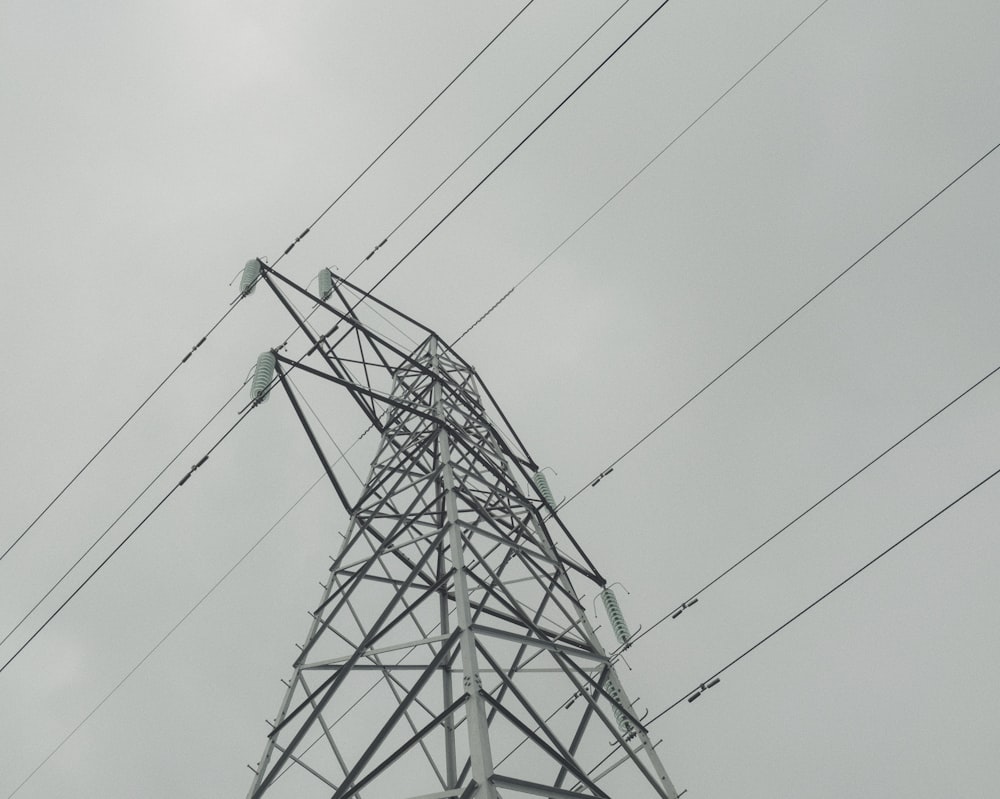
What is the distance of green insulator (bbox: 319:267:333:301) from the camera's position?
12239 millimetres

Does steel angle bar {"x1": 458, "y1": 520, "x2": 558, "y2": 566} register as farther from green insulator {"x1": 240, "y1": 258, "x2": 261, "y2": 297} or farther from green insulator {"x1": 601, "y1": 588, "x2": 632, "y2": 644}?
green insulator {"x1": 240, "y1": 258, "x2": 261, "y2": 297}

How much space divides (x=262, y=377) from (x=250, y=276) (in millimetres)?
2400

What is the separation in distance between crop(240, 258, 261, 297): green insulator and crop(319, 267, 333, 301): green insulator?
1.36 metres

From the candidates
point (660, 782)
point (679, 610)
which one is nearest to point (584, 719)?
point (660, 782)

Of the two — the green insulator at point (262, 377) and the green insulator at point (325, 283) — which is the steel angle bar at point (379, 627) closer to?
the green insulator at point (262, 377)

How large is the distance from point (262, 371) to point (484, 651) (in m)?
5.35

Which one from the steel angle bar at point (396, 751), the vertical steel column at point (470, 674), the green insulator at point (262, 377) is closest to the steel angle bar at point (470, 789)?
the vertical steel column at point (470, 674)

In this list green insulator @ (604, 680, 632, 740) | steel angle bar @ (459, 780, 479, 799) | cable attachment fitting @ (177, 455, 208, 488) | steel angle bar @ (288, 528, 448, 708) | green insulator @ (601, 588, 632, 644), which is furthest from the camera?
cable attachment fitting @ (177, 455, 208, 488)

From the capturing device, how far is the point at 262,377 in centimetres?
927

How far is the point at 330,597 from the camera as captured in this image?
7.57 metres

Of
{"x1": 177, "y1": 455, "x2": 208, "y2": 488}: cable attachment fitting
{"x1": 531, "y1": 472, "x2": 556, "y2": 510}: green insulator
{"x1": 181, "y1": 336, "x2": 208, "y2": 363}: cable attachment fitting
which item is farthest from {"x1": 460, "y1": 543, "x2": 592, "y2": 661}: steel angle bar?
{"x1": 181, "y1": 336, "x2": 208, "y2": 363}: cable attachment fitting

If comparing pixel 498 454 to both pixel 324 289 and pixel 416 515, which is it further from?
pixel 324 289

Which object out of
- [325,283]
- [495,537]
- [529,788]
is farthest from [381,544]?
[325,283]

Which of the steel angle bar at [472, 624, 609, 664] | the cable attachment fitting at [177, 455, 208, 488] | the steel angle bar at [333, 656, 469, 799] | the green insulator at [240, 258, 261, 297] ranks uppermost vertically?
the green insulator at [240, 258, 261, 297]
